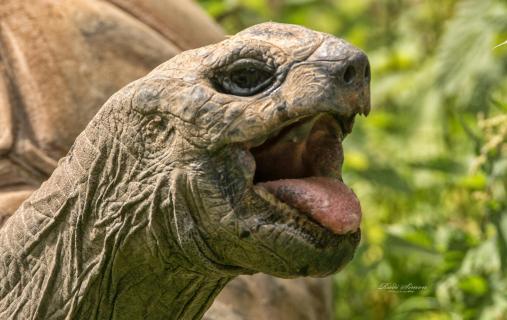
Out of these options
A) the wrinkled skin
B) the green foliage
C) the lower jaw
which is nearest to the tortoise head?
the lower jaw

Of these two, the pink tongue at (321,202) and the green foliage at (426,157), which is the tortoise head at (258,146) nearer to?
the pink tongue at (321,202)

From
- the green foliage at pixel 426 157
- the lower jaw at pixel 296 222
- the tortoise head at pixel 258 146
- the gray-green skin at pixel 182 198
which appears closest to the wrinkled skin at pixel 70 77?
the green foliage at pixel 426 157

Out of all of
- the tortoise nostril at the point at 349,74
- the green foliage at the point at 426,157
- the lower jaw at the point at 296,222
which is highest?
the tortoise nostril at the point at 349,74

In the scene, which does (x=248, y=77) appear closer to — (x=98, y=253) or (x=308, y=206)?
(x=308, y=206)

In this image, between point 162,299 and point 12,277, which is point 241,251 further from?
point 12,277

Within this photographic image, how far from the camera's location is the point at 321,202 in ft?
5.99

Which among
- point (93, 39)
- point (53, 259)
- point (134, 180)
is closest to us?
point (134, 180)

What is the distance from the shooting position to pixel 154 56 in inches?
127

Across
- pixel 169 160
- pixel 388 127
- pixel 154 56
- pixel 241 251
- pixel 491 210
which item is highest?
pixel 169 160

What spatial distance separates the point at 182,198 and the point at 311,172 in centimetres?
21

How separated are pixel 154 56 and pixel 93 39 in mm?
193

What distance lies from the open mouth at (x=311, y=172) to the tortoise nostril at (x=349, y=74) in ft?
0.21

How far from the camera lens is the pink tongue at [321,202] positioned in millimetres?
1818

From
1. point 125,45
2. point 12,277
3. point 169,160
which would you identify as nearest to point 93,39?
point 125,45
